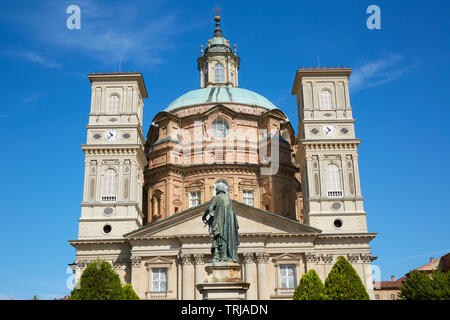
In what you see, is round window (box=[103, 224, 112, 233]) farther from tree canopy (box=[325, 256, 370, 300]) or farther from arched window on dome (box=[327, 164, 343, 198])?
tree canopy (box=[325, 256, 370, 300])

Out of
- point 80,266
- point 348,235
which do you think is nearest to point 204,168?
point 80,266

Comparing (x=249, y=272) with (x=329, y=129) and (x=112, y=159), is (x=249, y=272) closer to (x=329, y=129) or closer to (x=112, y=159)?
(x=329, y=129)

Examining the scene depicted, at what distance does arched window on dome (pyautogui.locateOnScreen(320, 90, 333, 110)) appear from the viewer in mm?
48750

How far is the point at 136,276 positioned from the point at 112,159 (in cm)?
1080

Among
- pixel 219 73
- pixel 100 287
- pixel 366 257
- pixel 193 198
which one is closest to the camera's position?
pixel 100 287

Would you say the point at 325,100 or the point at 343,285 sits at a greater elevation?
the point at 325,100

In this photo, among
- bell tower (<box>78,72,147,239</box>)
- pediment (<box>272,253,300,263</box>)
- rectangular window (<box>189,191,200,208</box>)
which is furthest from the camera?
rectangular window (<box>189,191,200,208</box>)

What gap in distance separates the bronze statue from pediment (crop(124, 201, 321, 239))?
84.9ft

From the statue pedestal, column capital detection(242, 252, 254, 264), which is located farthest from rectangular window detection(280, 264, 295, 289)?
the statue pedestal

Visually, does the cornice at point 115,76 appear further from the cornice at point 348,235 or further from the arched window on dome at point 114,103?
the cornice at point 348,235

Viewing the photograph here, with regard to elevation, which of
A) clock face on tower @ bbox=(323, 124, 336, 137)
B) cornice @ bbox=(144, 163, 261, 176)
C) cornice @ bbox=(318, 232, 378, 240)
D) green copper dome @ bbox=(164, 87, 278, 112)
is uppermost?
green copper dome @ bbox=(164, 87, 278, 112)

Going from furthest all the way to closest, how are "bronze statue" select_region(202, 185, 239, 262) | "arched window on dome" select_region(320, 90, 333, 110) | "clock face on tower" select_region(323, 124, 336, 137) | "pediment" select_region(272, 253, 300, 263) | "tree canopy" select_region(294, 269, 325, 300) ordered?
1. "arched window on dome" select_region(320, 90, 333, 110)
2. "clock face on tower" select_region(323, 124, 336, 137)
3. "pediment" select_region(272, 253, 300, 263)
4. "tree canopy" select_region(294, 269, 325, 300)
5. "bronze statue" select_region(202, 185, 239, 262)

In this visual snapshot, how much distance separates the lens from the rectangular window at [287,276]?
42.4 m

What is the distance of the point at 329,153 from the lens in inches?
1844
